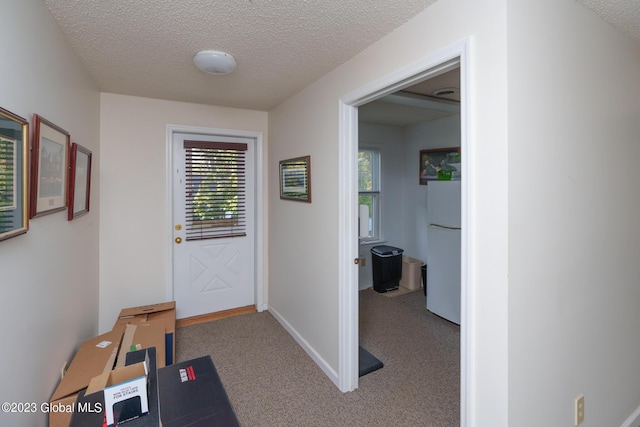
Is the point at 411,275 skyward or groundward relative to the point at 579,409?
skyward

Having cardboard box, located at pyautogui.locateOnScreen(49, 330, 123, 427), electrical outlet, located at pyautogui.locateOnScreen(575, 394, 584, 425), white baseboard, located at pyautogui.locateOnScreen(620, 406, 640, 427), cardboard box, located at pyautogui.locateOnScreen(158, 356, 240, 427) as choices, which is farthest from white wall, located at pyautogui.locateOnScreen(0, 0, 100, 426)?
white baseboard, located at pyautogui.locateOnScreen(620, 406, 640, 427)

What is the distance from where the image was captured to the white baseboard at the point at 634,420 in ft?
6.21

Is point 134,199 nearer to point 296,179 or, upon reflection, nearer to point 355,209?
point 296,179

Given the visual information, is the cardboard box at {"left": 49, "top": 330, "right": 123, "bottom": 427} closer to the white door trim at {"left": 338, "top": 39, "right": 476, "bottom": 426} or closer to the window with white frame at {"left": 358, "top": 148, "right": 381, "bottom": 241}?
the white door trim at {"left": 338, "top": 39, "right": 476, "bottom": 426}

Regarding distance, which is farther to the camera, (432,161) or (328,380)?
(432,161)

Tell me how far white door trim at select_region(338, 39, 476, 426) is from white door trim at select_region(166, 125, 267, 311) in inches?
61.6

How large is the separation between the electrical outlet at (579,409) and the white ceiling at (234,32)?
6.26ft

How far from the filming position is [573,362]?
61.4 inches

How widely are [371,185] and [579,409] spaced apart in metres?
3.50

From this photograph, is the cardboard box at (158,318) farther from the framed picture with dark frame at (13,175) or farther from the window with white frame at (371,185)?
the window with white frame at (371,185)

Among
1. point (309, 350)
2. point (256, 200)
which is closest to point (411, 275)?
point (309, 350)

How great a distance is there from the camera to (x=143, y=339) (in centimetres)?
225

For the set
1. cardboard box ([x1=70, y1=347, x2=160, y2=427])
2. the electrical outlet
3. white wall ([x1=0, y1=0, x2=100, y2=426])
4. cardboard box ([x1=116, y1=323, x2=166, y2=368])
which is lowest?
the electrical outlet

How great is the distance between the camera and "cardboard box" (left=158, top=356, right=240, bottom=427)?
42.8 inches
